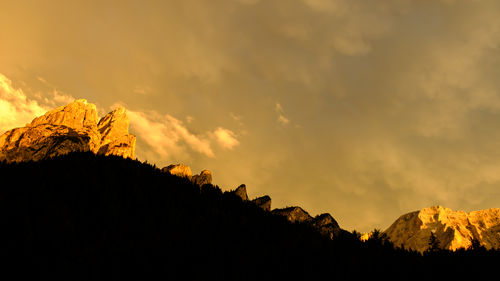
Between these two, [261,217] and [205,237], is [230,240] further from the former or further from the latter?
[261,217]

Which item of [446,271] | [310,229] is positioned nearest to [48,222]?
[310,229]

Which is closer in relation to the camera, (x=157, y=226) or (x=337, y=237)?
(x=157, y=226)

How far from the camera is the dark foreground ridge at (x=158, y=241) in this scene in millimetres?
9961

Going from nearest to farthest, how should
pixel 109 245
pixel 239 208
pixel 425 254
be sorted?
pixel 109 245 → pixel 425 254 → pixel 239 208

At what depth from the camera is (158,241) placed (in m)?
11.9

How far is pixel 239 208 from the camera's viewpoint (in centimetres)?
2003

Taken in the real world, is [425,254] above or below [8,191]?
below

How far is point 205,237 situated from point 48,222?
5997mm

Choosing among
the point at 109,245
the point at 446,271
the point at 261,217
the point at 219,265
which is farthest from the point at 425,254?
the point at 109,245

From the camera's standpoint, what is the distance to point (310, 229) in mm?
18672

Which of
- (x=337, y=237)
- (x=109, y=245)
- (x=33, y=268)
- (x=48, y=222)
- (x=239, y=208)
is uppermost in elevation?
(x=239, y=208)

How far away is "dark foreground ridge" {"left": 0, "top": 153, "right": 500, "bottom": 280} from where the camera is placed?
9961mm

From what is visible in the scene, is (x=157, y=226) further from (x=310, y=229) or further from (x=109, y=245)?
(x=310, y=229)

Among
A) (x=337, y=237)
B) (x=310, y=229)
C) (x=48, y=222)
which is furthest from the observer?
(x=310, y=229)
